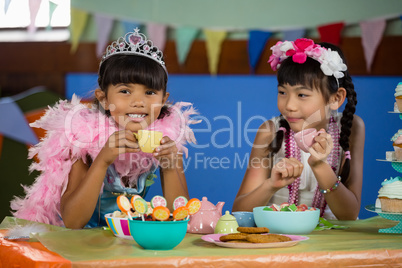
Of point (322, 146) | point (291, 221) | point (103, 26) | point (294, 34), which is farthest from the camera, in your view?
point (103, 26)

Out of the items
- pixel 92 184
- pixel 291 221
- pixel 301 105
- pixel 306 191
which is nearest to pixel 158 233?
pixel 291 221

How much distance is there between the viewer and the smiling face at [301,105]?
4.96 feet

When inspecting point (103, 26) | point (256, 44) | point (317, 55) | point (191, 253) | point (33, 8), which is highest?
point (33, 8)

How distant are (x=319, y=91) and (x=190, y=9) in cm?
164

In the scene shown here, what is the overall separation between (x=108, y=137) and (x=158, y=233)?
1.77ft

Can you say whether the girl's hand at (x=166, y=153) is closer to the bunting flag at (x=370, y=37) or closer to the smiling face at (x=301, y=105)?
the smiling face at (x=301, y=105)

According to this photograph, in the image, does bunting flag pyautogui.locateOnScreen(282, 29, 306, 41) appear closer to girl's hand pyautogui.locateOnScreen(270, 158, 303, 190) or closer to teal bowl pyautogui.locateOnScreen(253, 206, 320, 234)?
girl's hand pyautogui.locateOnScreen(270, 158, 303, 190)

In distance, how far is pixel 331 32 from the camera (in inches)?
110

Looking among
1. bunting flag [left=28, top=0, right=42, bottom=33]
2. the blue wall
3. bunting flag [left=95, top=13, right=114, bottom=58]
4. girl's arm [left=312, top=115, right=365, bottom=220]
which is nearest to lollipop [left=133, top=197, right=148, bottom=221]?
girl's arm [left=312, top=115, right=365, bottom=220]

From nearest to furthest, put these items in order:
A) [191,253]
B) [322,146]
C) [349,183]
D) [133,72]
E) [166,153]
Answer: [191,253] < [322,146] < [166,153] < [133,72] < [349,183]

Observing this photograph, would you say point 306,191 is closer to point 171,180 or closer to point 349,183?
point 349,183

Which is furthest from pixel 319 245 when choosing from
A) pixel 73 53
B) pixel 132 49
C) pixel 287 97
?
pixel 73 53

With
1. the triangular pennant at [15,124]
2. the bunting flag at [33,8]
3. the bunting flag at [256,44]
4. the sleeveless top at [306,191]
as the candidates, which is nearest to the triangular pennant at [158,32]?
the bunting flag at [256,44]

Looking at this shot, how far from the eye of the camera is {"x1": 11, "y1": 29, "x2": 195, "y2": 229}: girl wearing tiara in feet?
4.80
